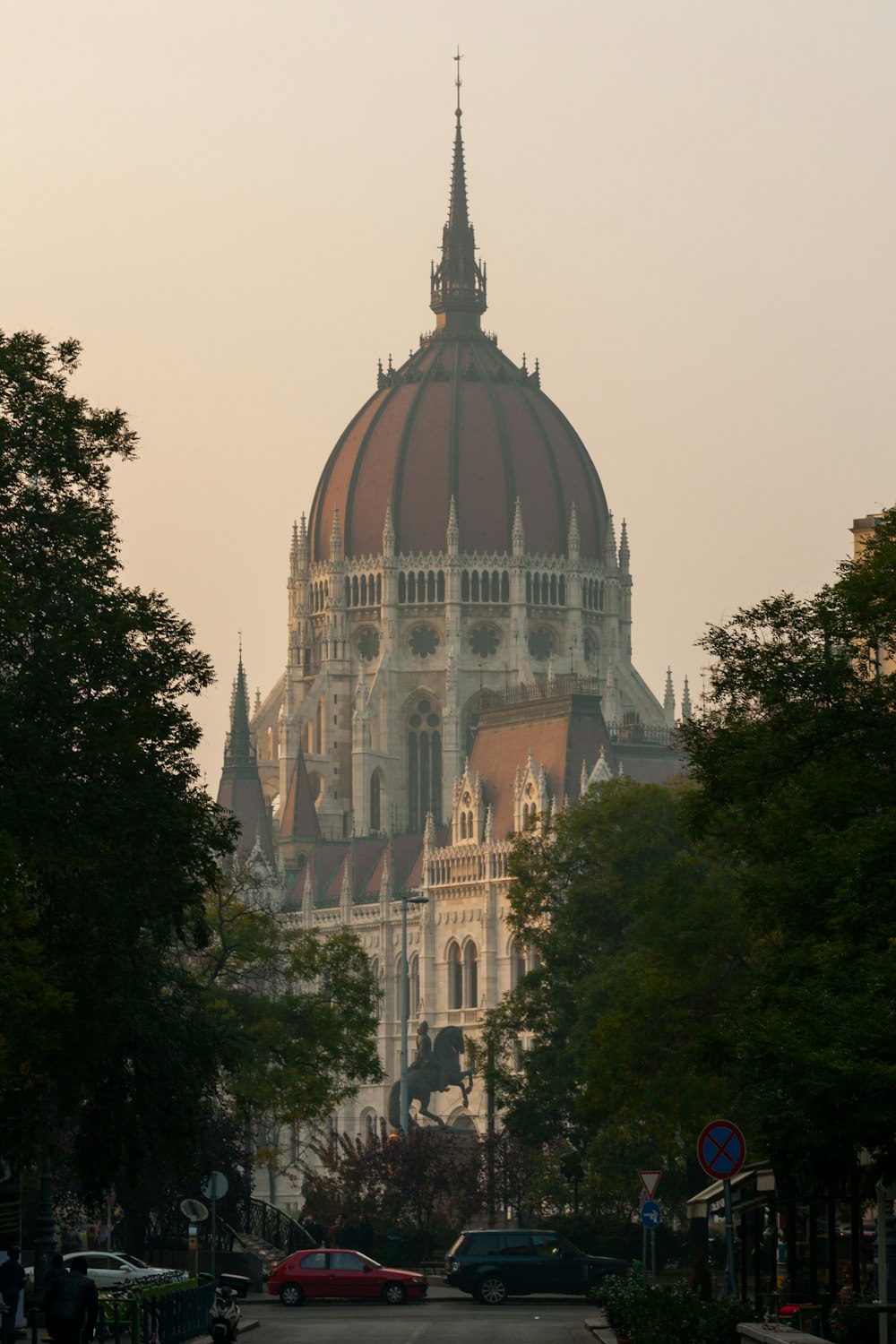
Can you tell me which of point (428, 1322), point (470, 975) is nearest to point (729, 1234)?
point (428, 1322)

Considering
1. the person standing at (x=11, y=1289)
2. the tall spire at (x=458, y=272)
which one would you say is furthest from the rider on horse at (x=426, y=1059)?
the person standing at (x=11, y=1289)

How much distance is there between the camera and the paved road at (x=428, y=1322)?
3812cm

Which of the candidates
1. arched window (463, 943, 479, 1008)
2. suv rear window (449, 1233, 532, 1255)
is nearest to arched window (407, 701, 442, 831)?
arched window (463, 943, 479, 1008)

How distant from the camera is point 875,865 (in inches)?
1227

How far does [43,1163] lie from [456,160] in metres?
160

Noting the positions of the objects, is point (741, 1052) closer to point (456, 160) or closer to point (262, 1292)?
point (262, 1292)

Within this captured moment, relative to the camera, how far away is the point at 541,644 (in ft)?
563

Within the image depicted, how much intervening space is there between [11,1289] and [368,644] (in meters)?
139

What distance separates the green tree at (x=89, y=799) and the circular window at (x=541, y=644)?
13240cm

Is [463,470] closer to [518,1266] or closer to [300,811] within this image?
[300,811]

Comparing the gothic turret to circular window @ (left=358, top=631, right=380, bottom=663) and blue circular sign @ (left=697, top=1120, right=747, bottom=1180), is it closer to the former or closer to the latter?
circular window @ (left=358, top=631, right=380, bottom=663)

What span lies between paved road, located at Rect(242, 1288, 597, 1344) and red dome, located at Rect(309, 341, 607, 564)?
11836cm

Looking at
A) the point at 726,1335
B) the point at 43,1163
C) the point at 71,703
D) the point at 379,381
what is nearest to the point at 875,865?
the point at 726,1335

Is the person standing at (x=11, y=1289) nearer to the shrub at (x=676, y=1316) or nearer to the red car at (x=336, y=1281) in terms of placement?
the shrub at (x=676, y=1316)
